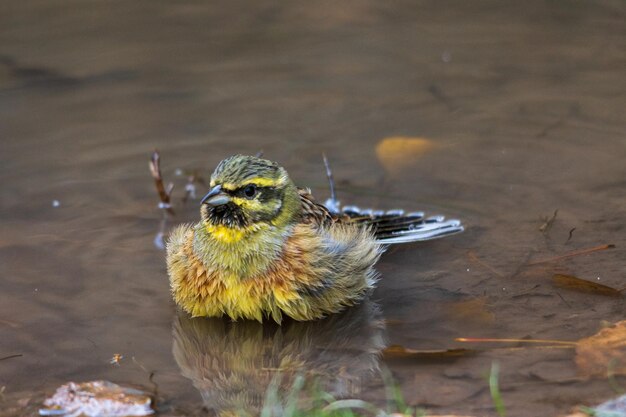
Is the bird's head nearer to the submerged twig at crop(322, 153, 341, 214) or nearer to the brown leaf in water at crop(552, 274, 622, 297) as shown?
the submerged twig at crop(322, 153, 341, 214)

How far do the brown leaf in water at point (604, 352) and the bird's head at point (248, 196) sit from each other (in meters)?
1.95

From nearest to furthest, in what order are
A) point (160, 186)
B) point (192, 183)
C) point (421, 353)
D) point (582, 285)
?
point (421, 353), point (582, 285), point (160, 186), point (192, 183)

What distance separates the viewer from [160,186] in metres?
7.78

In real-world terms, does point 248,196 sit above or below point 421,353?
above

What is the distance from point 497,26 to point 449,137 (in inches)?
111

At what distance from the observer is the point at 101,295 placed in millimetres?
6613

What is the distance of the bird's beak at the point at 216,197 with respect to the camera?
5969 mm

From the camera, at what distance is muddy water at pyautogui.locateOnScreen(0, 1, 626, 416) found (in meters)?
5.80

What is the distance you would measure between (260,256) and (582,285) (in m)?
2.06

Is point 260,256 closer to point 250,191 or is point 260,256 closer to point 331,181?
point 250,191

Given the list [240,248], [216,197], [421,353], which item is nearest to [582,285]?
[421,353]

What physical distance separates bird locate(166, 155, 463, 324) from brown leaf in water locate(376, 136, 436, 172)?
2.04 metres

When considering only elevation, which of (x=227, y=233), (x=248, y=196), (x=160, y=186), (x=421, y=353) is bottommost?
(x=421, y=353)

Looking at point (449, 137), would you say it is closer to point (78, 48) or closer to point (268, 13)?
point (268, 13)
